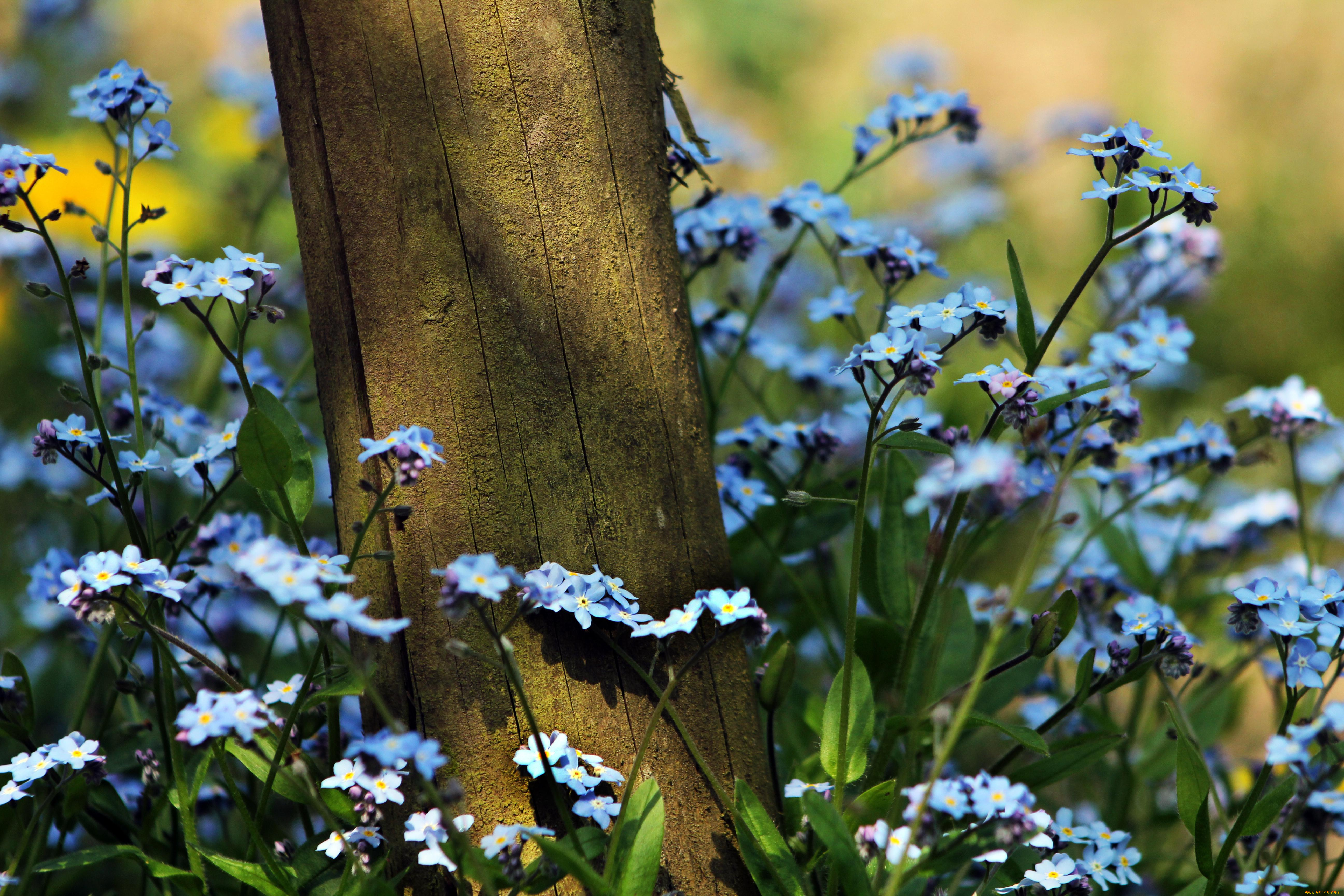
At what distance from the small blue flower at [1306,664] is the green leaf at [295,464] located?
4.84ft

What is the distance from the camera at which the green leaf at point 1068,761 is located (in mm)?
1692

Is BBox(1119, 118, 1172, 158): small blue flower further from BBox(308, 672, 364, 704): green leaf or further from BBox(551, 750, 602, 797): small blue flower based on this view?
BBox(308, 672, 364, 704): green leaf

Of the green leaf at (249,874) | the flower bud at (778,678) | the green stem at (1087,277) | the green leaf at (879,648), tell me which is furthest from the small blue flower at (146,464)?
the green stem at (1087,277)

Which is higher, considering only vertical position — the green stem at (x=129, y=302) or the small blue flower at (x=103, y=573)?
the green stem at (x=129, y=302)

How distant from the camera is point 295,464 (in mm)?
1587

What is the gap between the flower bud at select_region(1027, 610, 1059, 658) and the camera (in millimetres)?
1549

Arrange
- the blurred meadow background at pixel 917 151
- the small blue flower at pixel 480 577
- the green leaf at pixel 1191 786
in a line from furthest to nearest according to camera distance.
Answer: the blurred meadow background at pixel 917 151, the green leaf at pixel 1191 786, the small blue flower at pixel 480 577

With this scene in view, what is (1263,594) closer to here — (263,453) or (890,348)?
(890,348)

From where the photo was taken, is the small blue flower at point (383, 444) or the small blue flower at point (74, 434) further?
the small blue flower at point (74, 434)

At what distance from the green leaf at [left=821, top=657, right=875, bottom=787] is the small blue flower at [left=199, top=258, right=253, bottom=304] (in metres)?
1.05

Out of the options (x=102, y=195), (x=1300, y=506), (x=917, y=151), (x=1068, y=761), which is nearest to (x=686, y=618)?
(x=1068, y=761)

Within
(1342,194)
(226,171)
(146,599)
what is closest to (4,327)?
(226,171)

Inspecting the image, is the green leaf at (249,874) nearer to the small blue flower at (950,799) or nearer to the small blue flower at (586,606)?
the small blue flower at (586,606)

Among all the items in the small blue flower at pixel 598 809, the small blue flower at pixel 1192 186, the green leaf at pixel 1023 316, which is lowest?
the small blue flower at pixel 598 809
